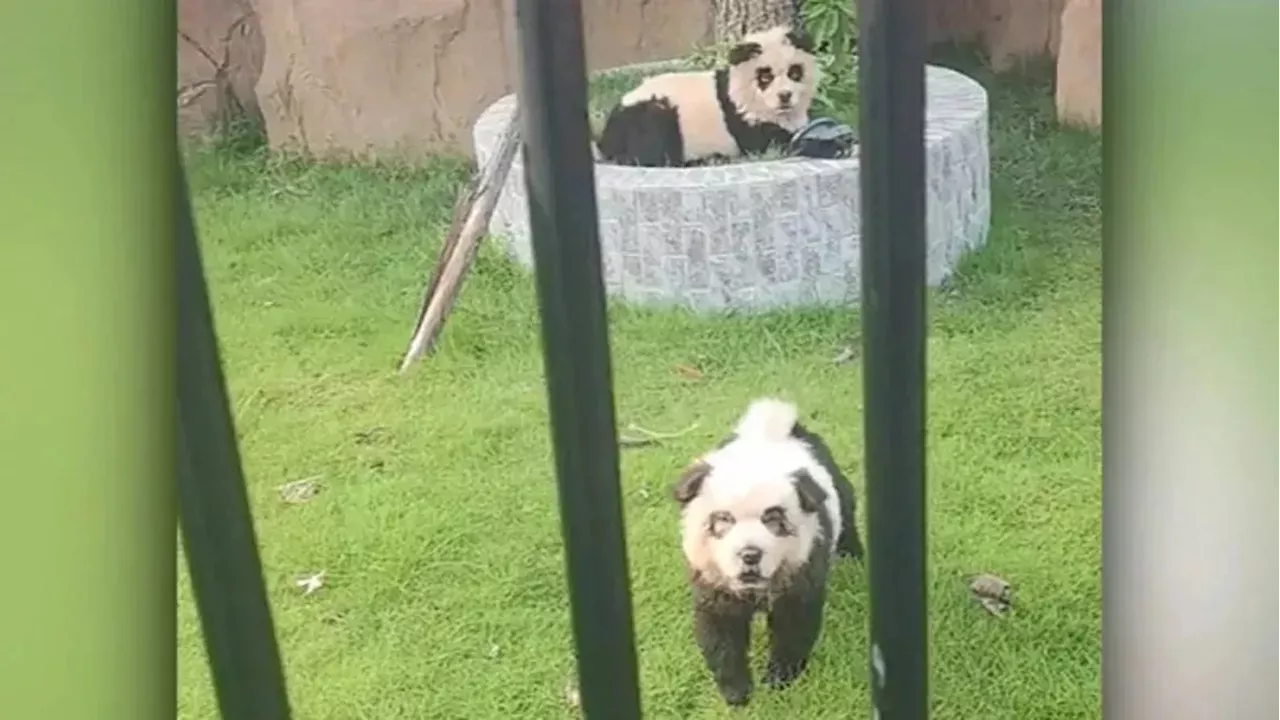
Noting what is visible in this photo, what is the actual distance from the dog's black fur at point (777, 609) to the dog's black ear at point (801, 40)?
0.28 m

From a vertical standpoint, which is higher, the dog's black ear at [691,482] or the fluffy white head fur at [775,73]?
the fluffy white head fur at [775,73]

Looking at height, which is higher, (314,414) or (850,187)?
(850,187)

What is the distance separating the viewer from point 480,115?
1025mm

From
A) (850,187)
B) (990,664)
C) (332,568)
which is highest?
(850,187)

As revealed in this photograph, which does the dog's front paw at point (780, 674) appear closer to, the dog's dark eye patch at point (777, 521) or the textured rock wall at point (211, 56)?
the dog's dark eye patch at point (777, 521)

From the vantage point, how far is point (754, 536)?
104 centimetres

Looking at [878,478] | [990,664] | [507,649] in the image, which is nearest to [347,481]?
[507,649]

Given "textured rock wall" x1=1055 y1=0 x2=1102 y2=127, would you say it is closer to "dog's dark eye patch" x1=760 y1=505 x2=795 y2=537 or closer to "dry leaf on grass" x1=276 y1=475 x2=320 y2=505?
"dog's dark eye patch" x1=760 y1=505 x2=795 y2=537

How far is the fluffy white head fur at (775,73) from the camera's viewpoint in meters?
1.04

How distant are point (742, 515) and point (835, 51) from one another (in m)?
0.34

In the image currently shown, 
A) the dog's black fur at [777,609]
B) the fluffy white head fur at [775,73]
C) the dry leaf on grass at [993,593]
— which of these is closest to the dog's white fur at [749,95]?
the fluffy white head fur at [775,73]

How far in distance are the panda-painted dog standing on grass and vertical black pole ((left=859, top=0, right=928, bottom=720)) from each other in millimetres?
51
